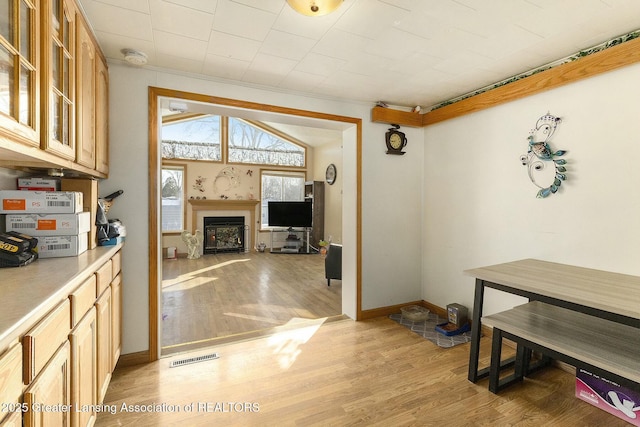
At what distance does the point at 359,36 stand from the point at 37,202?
2033mm

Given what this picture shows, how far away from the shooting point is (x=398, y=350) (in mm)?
2441

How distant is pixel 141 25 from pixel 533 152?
2850 mm

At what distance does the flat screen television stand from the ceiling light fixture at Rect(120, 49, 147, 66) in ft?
17.1

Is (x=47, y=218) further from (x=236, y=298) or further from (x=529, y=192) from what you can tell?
(x=529, y=192)

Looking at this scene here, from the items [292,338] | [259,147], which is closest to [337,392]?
[292,338]

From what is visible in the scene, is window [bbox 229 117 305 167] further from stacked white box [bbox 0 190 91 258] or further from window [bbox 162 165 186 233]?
stacked white box [bbox 0 190 91 258]

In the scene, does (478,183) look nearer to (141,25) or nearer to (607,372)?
(607,372)

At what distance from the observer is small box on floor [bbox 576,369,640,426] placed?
1.61 meters

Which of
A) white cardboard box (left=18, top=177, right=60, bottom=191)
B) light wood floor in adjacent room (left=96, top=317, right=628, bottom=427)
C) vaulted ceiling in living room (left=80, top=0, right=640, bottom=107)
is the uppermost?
vaulted ceiling in living room (left=80, top=0, right=640, bottom=107)

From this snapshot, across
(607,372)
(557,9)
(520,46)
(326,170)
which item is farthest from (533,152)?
(326,170)

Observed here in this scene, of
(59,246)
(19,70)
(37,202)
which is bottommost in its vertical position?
(59,246)

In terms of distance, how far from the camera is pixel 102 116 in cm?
197

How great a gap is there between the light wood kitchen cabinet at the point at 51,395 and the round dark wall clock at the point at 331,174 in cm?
618

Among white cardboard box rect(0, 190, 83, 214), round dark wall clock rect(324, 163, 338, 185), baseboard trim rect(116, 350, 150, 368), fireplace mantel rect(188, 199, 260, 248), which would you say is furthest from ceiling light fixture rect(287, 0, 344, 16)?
fireplace mantel rect(188, 199, 260, 248)
